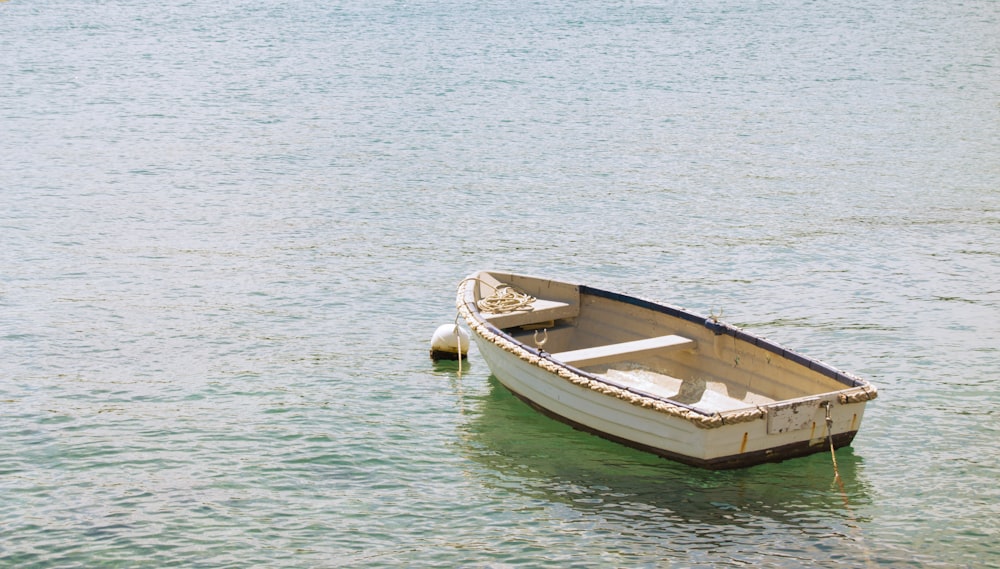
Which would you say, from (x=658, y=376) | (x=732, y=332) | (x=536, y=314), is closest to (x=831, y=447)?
(x=732, y=332)

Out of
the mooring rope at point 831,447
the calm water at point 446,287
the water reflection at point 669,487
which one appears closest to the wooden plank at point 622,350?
the water reflection at point 669,487

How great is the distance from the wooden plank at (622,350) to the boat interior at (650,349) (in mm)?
12

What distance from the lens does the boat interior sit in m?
13.5

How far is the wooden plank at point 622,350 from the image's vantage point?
46.1 ft

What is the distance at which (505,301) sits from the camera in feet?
51.6

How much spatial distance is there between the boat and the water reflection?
22 centimetres

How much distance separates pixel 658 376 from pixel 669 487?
2611 mm

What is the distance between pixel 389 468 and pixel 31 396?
16.7 feet

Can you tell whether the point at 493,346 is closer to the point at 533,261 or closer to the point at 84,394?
the point at 84,394

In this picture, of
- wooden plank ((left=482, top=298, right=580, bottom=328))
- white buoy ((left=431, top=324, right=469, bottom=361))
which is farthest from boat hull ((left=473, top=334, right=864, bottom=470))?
white buoy ((left=431, top=324, right=469, bottom=361))

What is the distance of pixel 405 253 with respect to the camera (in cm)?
2180

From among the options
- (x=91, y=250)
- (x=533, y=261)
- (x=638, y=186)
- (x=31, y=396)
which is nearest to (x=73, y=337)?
(x=31, y=396)

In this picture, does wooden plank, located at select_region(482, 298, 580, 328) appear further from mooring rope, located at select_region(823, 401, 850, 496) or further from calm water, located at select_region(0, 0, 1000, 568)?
mooring rope, located at select_region(823, 401, 850, 496)

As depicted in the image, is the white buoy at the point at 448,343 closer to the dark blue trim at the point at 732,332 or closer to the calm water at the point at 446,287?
the calm water at the point at 446,287
